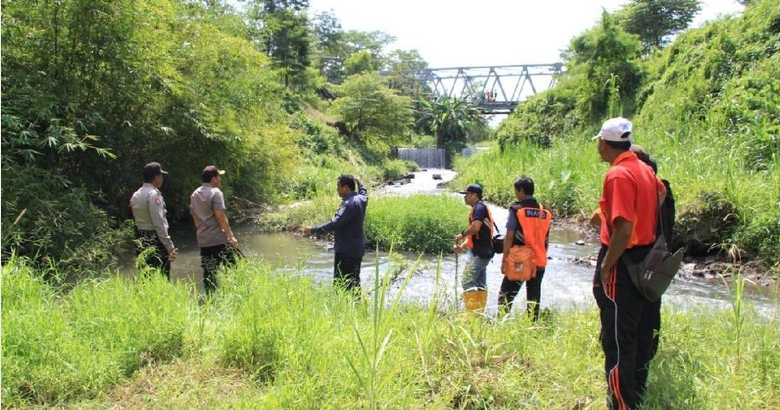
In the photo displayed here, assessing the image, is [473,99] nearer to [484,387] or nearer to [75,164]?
[75,164]

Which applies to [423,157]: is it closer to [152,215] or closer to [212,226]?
[212,226]

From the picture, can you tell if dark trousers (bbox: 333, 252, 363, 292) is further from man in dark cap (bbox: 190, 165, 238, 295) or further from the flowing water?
man in dark cap (bbox: 190, 165, 238, 295)

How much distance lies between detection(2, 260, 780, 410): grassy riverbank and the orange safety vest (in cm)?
87

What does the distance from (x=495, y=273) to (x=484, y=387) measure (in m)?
6.14

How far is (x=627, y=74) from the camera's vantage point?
74.9ft

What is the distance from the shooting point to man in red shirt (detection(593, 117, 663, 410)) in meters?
3.12

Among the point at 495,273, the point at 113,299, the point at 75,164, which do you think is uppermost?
the point at 75,164

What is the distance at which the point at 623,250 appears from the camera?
313 centimetres

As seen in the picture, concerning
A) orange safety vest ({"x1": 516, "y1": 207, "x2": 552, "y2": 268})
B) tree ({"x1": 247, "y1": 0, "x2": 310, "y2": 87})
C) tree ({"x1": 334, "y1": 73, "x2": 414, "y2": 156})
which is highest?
tree ({"x1": 247, "y1": 0, "x2": 310, "y2": 87})

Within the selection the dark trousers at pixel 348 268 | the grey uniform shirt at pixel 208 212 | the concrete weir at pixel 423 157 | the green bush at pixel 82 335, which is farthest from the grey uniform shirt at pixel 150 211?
the concrete weir at pixel 423 157

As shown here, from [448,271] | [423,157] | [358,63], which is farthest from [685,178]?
[358,63]

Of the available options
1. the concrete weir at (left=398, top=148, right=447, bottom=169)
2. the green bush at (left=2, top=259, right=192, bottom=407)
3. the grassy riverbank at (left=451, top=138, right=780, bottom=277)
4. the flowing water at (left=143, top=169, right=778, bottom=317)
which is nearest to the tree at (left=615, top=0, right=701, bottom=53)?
the concrete weir at (left=398, top=148, right=447, bottom=169)

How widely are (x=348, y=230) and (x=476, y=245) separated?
145 centimetres

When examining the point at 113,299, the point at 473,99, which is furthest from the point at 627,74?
the point at 473,99
